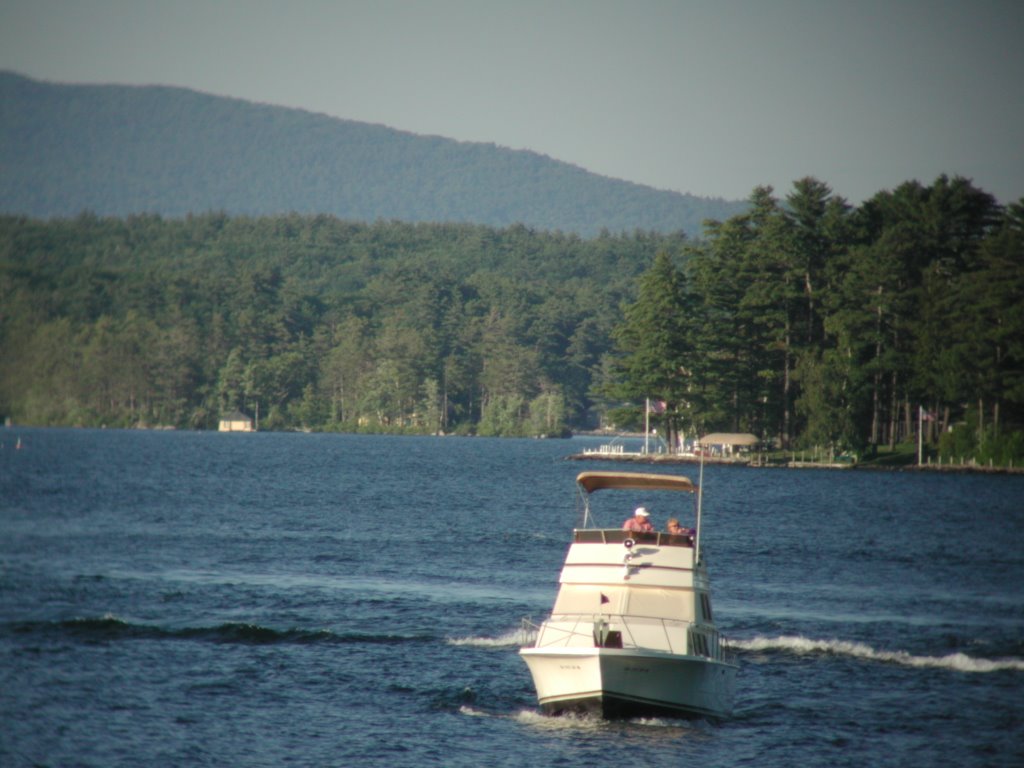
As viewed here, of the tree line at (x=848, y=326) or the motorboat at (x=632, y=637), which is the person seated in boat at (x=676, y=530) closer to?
the motorboat at (x=632, y=637)

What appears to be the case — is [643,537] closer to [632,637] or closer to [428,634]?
[632,637]

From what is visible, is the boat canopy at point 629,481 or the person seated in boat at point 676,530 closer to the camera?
the person seated in boat at point 676,530

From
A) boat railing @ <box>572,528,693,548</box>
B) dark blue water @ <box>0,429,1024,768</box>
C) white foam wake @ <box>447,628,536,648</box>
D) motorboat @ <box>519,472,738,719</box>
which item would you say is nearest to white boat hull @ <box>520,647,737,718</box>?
motorboat @ <box>519,472,738,719</box>

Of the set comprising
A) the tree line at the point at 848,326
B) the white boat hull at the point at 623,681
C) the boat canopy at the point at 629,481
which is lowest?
the white boat hull at the point at 623,681

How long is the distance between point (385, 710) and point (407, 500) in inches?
2210

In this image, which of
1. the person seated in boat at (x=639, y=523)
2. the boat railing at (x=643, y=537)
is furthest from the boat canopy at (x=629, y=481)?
the boat railing at (x=643, y=537)

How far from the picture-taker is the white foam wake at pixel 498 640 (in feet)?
125

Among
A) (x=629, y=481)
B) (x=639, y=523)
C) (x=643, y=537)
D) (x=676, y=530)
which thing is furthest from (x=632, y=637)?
(x=629, y=481)

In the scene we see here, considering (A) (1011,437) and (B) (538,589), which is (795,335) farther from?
(B) (538,589)

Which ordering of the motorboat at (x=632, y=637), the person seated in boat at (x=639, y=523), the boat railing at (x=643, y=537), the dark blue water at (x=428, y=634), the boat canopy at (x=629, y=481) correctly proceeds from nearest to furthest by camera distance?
the dark blue water at (x=428, y=634), the motorboat at (x=632, y=637), the boat railing at (x=643, y=537), the person seated in boat at (x=639, y=523), the boat canopy at (x=629, y=481)

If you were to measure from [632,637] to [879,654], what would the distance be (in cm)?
1180

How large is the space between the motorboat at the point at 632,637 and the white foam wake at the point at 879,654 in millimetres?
7446

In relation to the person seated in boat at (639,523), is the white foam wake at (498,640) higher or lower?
lower

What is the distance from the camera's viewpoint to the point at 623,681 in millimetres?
28844
